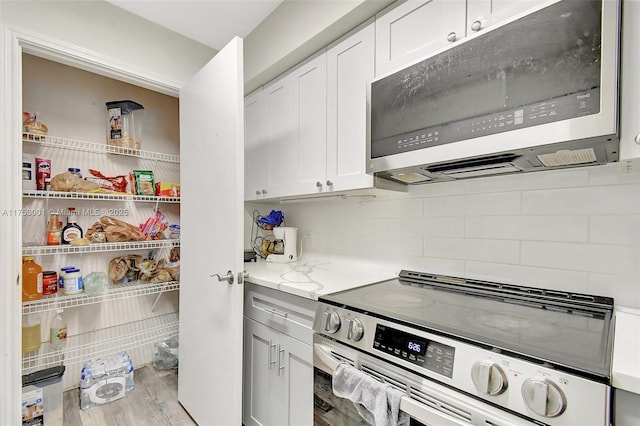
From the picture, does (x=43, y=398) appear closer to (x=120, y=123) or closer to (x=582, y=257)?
(x=120, y=123)

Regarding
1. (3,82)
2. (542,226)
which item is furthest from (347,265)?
(3,82)

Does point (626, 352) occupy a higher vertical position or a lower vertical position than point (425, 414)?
higher

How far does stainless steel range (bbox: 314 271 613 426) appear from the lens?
0.60 metres

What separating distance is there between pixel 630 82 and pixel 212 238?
164cm

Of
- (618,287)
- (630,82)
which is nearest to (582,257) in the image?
(618,287)

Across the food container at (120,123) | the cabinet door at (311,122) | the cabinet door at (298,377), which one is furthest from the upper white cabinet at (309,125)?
the food container at (120,123)

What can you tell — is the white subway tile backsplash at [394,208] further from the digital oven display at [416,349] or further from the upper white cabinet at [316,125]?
the digital oven display at [416,349]

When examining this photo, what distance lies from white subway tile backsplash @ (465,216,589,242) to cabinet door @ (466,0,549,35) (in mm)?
730

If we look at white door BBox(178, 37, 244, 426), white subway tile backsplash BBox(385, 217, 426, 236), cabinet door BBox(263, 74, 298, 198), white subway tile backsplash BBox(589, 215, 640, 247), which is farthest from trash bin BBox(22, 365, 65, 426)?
white subway tile backsplash BBox(589, 215, 640, 247)

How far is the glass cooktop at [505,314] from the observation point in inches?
26.7

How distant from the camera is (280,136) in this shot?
1852mm

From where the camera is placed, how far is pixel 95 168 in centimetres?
210

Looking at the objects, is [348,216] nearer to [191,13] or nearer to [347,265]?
[347,265]

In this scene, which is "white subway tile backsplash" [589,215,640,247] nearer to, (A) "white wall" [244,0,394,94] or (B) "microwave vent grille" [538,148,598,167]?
(B) "microwave vent grille" [538,148,598,167]
